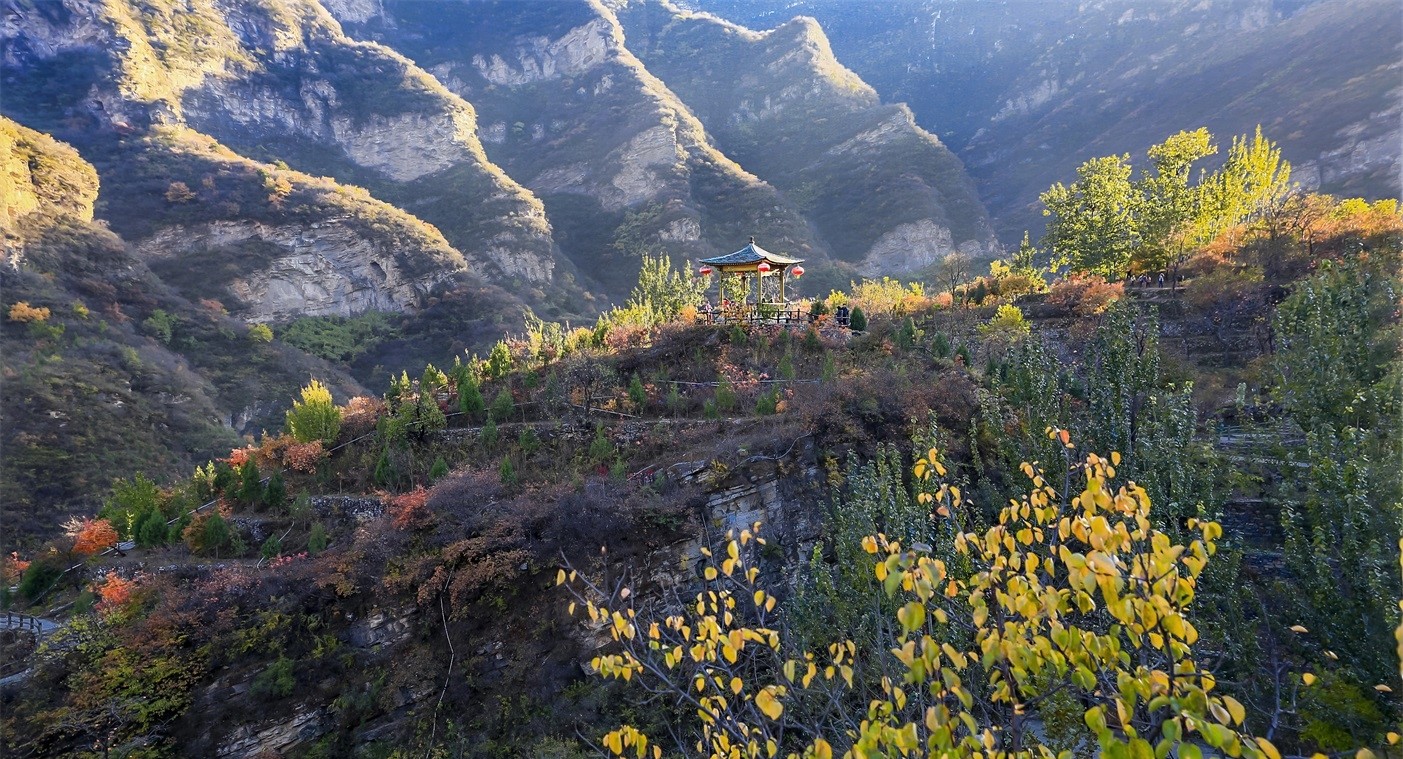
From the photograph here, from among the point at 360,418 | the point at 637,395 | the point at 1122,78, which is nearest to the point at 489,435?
the point at 637,395

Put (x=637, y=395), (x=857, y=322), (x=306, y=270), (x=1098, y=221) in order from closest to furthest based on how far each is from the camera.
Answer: (x=637, y=395) < (x=857, y=322) < (x=1098, y=221) < (x=306, y=270)

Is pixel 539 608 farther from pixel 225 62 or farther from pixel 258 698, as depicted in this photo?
pixel 225 62

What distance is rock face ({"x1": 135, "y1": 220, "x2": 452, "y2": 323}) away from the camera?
36188mm

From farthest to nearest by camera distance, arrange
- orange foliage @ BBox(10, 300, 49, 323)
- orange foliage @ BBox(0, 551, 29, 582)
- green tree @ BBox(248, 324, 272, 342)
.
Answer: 1. green tree @ BBox(248, 324, 272, 342)
2. orange foliage @ BBox(10, 300, 49, 323)
3. orange foliage @ BBox(0, 551, 29, 582)

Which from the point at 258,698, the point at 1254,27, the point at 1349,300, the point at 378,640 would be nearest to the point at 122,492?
the point at 258,698

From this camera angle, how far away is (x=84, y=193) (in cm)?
3083

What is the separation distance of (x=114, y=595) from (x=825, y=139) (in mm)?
77907

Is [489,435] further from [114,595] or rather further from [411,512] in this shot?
[114,595]

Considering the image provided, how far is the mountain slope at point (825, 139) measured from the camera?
200 feet

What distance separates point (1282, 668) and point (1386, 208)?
721 inches

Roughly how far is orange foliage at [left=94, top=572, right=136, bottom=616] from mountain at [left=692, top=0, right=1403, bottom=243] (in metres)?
60.6

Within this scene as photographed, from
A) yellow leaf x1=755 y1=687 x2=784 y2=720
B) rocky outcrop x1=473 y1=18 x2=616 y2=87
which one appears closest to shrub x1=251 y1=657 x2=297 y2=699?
yellow leaf x1=755 y1=687 x2=784 y2=720

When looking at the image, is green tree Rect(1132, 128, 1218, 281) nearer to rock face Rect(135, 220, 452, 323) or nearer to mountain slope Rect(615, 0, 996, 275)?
mountain slope Rect(615, 0, 996, 275)

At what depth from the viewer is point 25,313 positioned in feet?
71.5
